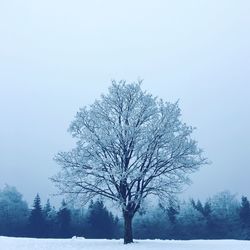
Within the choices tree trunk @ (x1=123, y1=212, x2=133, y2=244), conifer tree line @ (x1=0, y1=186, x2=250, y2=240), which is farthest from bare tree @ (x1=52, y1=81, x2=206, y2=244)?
conifer tree line @ (x1=0, y1=186, x2=250, y2=240)

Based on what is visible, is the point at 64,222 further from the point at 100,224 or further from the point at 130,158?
the point at 130,158

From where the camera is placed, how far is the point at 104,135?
33.7m

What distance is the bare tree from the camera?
33.5 meters

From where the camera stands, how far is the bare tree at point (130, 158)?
33.5m

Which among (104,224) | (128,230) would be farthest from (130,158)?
(104,224)

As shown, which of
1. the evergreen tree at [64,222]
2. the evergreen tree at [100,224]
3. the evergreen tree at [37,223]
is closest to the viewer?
the evergreen tree at [37,223]

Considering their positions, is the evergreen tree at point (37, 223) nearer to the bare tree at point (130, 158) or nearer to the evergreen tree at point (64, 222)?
the evergreen tree at point (64, 222)

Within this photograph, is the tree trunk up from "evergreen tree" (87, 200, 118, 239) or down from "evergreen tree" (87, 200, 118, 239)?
down

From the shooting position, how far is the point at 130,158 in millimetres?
34719

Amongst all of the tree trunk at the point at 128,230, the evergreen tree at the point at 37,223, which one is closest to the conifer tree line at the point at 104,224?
the evergreen tree at the point at 37,223

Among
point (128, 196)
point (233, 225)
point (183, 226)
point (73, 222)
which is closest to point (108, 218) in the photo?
point (73, 222)

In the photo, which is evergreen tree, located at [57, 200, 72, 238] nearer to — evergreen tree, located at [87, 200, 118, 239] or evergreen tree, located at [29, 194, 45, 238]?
evergreen tree, located at [29, 194, 45, 238]

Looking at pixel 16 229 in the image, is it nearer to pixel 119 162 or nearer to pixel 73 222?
pixel 73 222

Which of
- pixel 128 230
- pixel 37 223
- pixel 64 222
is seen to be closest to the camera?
pixel 128 230
